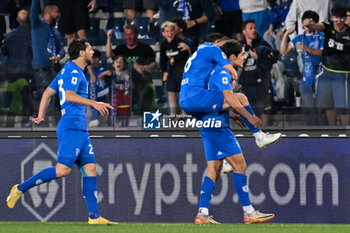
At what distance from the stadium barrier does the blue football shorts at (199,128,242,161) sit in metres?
1.18

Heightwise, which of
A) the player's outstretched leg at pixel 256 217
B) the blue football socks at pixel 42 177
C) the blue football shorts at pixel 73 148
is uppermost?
the blue football shorts at pixel 73 148

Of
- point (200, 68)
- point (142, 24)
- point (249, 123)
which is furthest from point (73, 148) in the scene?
point (142, 24)

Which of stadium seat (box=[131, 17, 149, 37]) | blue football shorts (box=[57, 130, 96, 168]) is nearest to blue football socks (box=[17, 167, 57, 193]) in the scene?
blue football shorts (box=[57, 130, 96, 168])

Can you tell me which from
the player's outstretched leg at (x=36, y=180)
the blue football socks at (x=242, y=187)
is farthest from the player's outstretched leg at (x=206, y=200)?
the player's outstretched leg at (x=36, y=180)

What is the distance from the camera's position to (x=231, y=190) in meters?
8.47

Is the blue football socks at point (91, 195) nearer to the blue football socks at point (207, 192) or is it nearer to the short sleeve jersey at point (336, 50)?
the blue football socks at point (207, 192)

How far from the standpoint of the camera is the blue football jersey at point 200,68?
7359 millimetres

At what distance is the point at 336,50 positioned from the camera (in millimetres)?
9094

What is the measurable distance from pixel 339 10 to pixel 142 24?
272cm

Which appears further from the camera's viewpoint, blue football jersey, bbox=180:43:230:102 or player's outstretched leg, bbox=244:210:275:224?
blue football jersey, bbox=180:43:230:102

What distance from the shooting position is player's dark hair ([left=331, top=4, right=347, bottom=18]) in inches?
366

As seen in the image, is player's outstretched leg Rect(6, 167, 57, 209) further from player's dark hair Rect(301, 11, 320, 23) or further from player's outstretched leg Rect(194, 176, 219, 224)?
player's dark hair Rect(301, 11, 320, 23)

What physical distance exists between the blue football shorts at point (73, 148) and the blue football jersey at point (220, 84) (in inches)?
47.7

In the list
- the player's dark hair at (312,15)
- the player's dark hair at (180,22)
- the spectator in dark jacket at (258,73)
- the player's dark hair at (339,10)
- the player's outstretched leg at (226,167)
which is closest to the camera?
the player's outstretched leg at (226,167)
